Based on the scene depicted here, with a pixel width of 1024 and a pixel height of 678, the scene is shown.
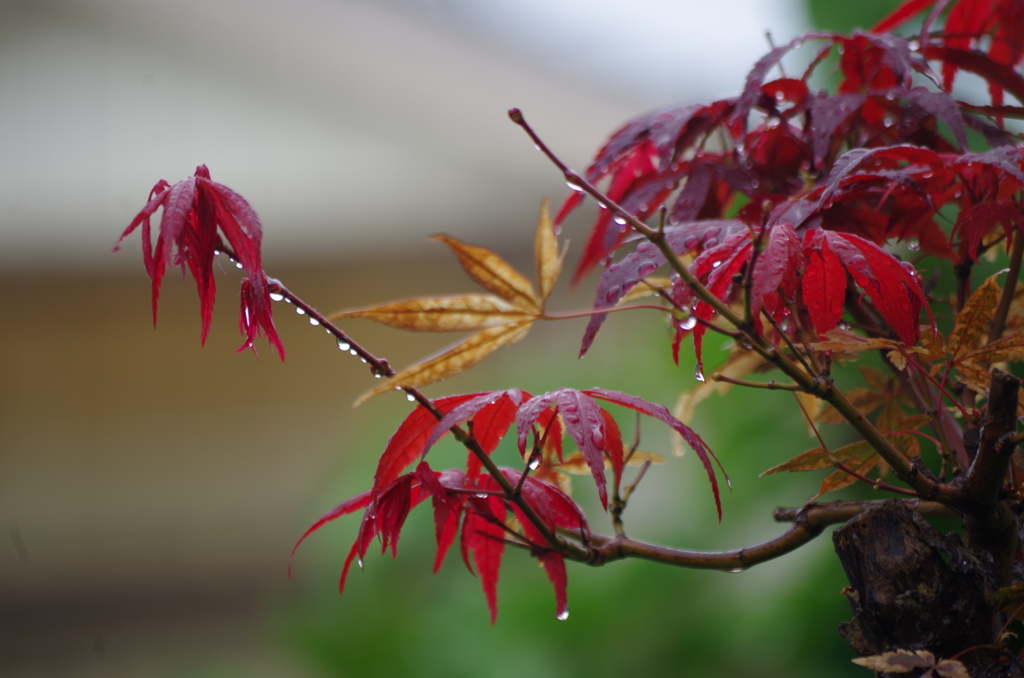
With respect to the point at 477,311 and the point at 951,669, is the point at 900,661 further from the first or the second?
the point at 477,311

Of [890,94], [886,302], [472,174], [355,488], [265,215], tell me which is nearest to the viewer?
[886,302]

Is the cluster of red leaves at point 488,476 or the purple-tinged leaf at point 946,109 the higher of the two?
the purple-tinged leaf at point 946,109

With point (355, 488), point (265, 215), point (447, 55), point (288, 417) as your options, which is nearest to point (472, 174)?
point (447, 55)

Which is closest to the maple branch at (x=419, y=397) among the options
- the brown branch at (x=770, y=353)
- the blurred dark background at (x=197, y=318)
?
the brown branch at (x=770, y=353)

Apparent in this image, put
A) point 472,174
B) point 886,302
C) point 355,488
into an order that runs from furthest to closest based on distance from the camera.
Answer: point 472,174 → point 355,488 → point 886,302

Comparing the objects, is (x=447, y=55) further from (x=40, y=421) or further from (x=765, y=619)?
(x=765, y=619)

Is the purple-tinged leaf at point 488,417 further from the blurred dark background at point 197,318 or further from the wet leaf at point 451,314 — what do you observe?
the blurred dark background at point 197,318

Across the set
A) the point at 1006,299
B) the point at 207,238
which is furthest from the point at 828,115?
the point at 207,238
